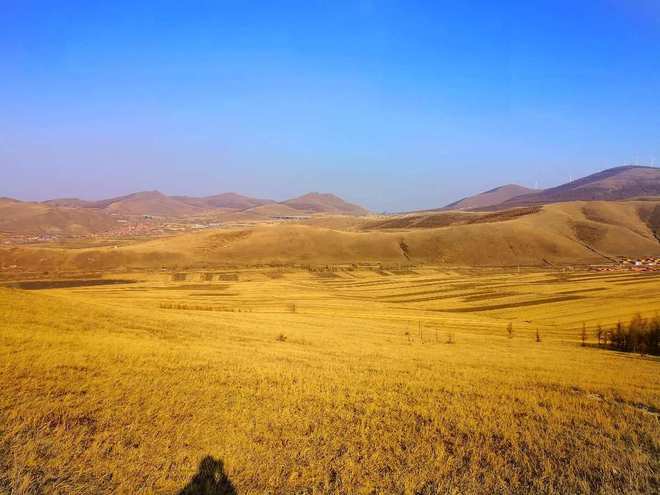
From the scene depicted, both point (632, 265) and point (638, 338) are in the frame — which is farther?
point (632, 265)

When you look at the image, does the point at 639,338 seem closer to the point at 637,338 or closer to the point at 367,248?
the point at 637,338

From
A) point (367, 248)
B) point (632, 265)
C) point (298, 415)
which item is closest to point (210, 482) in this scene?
point (298, 415)

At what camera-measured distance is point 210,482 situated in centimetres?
870

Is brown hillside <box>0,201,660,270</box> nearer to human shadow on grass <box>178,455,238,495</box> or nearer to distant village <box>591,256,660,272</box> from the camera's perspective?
distant village <box>591,256,660,272</box>

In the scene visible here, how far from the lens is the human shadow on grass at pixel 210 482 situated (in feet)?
27.6

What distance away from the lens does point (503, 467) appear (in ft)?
31.7

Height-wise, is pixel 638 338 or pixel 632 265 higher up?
pixel 638 338

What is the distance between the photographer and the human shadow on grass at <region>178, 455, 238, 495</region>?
8.41 m

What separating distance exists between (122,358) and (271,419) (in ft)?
23.9

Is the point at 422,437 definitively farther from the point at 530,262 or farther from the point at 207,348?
the point at 530,262

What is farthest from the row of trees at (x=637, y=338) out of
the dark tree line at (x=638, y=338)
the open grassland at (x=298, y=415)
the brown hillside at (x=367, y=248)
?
the brown hillside at (x=367, y=248)

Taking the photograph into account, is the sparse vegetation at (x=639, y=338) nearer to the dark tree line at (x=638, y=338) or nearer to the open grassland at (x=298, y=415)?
the dark tree line at (x=638, y=338)

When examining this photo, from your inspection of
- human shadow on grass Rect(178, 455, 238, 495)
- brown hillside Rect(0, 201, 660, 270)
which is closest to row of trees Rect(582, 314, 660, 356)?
human shadow on grass Rect(178, 455, 238, 495)

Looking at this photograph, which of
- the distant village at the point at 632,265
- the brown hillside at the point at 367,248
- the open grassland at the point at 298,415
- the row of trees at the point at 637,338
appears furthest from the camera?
the brown hillside at the point at 367,248
